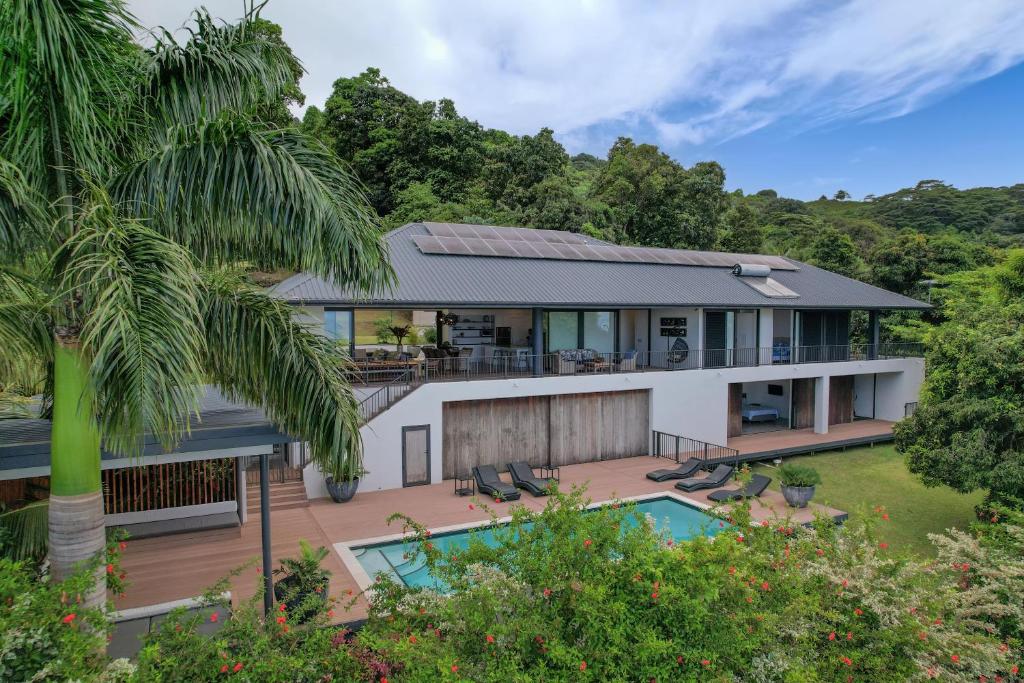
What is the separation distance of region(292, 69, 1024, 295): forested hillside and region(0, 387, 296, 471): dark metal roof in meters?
24.8

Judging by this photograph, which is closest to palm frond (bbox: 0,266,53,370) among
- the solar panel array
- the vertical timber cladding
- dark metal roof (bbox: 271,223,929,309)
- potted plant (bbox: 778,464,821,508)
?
dark metal roof (bbox: 271,223,929,309)

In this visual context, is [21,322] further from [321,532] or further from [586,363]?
[586,363]

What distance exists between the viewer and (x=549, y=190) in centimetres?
3334

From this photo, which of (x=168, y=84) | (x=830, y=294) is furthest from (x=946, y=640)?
(x=830, y=294)

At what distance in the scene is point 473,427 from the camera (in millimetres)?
16391

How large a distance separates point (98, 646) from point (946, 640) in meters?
7.52

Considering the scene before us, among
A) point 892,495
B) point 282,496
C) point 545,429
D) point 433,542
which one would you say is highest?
point 545,429

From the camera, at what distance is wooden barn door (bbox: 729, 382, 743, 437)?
68.3 feet

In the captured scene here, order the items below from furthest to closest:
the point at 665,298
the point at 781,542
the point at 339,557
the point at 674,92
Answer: the point at 674,92 → the point at 665,298 → the point at 339,557 → the point at 781,542

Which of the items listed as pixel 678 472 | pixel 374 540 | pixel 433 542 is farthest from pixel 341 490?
pixel 678 472

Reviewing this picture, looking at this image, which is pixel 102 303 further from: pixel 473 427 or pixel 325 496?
pixel 473 427

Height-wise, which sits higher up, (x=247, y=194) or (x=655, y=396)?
(x=247, y=194)

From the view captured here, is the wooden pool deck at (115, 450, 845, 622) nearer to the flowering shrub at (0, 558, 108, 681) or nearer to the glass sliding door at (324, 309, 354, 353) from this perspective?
the flowering shrub at (0, 558, 108, 681)

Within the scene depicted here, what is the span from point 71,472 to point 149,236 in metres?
2.25
